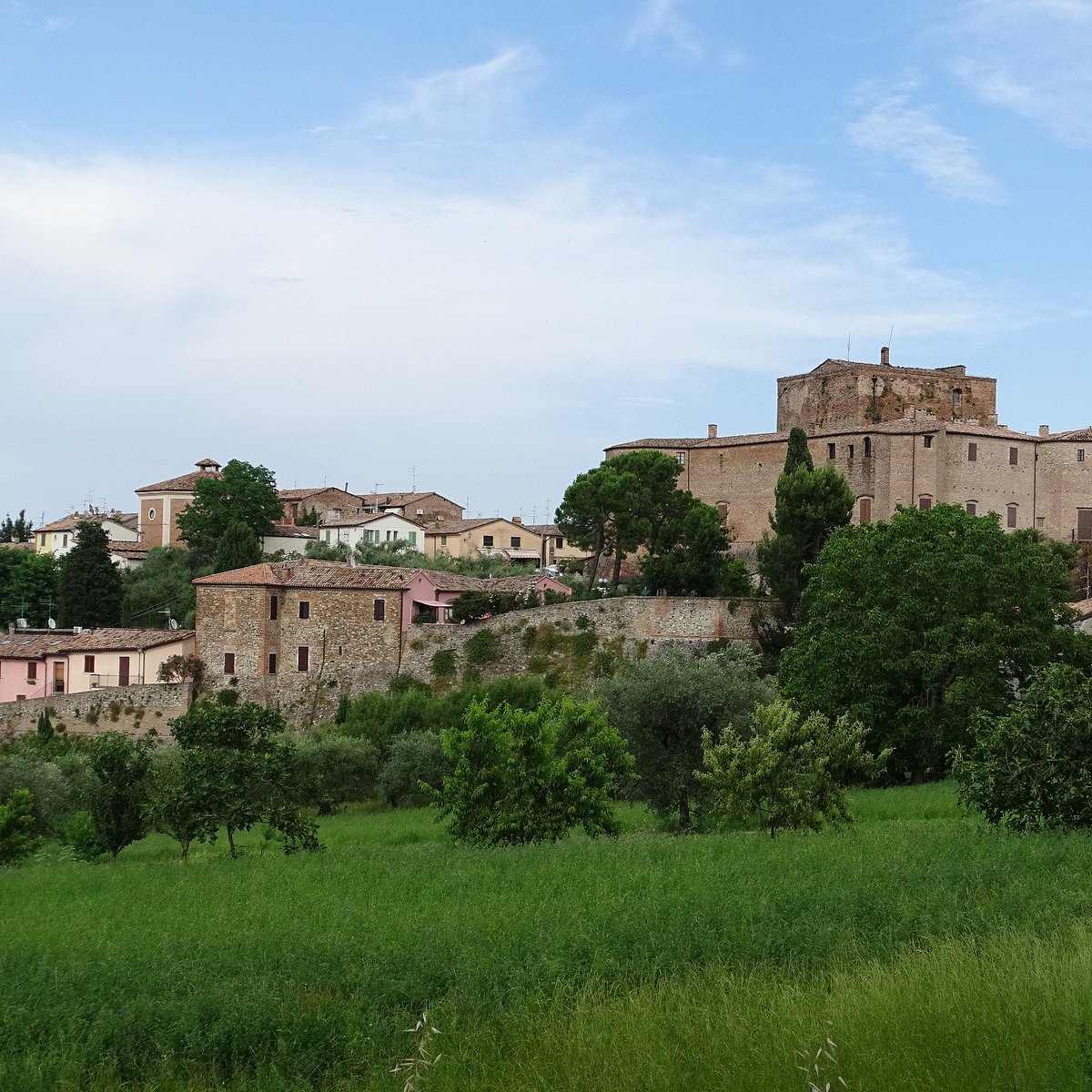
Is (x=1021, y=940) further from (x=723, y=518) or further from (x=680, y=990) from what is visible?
(x=723, y=518)

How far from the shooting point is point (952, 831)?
16938 mm

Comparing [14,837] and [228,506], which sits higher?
[228,506]

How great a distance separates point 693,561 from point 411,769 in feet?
51.0

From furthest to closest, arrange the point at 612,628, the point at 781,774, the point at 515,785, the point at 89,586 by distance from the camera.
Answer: the point at 89,586 < the point at 612,628 < the point at 515,785 < the point at 781,774

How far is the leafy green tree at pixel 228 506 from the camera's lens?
66062 mm

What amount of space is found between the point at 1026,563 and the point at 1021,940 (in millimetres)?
21792

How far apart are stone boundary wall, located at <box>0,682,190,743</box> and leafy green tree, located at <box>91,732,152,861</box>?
21941 millimetres

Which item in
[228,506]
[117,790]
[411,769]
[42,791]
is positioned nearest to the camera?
[117,790]

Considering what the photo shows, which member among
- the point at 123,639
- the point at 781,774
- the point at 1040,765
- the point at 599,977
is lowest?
the point at 599,977

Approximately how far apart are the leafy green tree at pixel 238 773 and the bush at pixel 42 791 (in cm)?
1104

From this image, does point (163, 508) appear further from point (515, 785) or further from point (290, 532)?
point (515, 785)

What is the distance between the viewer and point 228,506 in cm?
6719

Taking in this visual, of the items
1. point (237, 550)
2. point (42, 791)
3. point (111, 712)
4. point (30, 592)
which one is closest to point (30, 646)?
point (111, 712)

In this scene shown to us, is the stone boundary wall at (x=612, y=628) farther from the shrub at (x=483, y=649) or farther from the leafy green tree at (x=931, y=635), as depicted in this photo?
the leafy green tree at (x=931, y=635)
